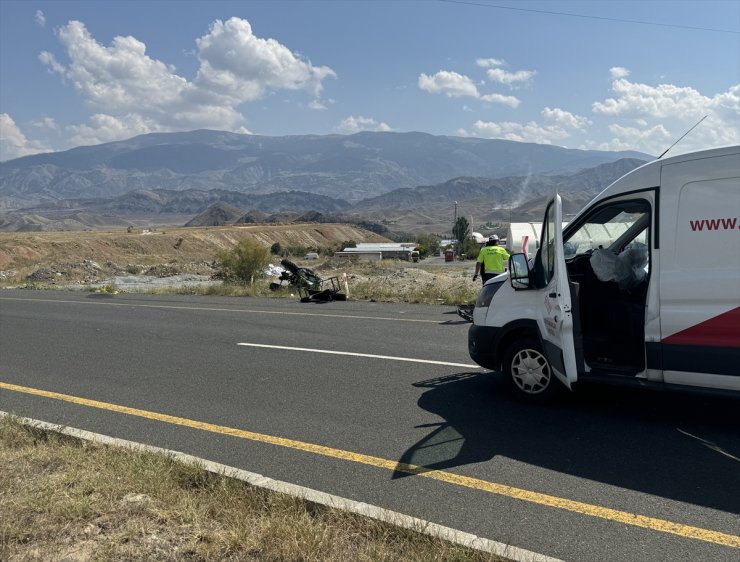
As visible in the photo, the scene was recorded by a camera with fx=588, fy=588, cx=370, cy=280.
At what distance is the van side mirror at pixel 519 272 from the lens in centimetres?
572

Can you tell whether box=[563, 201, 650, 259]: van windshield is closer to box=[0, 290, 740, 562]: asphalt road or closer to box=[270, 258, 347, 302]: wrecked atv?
box=[0, 290, 740, 562]: asphalt road

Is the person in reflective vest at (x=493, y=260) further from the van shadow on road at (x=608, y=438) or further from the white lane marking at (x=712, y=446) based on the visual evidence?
the white lane marking at (x=712, y=446)

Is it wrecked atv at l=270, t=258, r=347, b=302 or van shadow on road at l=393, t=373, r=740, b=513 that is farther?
wrecked atv at l=270, t=258, r=347, b=302

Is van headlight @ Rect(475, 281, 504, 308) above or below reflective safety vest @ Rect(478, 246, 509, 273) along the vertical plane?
below

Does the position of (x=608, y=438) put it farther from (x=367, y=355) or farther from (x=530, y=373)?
(x=367, y=355)

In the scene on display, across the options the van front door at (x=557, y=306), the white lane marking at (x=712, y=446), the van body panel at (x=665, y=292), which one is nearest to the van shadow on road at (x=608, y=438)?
the white lane marking at (x=712, y=446)

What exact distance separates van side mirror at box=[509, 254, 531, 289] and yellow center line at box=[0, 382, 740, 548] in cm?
221

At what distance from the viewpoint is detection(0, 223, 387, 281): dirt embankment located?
43.2 meters

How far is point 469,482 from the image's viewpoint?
13.5ft

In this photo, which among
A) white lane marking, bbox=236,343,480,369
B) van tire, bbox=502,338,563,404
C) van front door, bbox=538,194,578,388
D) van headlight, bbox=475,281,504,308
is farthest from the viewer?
white lane marking, bbox=236,343,480,369

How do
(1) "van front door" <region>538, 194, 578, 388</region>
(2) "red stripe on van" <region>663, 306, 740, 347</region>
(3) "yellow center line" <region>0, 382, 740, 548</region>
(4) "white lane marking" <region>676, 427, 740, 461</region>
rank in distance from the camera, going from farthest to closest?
1. (1) "van front door" <region>538, 194, 578, 388</region>
2. (2) "red stripe on van" <region>663, 306, 740, 347</region>
3. (4) "white lane marking" <region>676, 427, 740, 461</region>
4. (3) "yellow center line" <region>0, 382, 740, 548</region>

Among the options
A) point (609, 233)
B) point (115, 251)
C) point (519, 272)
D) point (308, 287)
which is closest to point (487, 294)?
point (519, 272)

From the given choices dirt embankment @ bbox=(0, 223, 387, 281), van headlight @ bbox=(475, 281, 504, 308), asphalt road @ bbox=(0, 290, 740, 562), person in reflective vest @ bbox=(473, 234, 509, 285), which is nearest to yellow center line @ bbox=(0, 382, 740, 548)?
asphalt road @ bbox=(0, 290, 740, 562)

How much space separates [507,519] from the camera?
3.59 m
